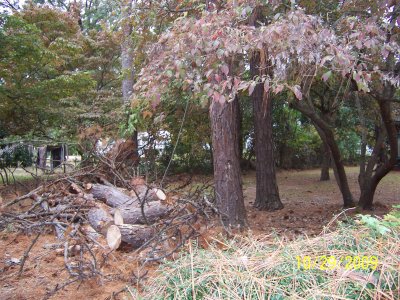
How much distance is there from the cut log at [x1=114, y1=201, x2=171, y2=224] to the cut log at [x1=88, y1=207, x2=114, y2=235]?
0.84ft

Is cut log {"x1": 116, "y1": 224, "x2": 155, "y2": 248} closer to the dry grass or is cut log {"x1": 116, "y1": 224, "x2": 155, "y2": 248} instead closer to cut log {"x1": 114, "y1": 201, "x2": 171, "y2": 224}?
cut log {"x1": 114, "y1": 201, "x2": 171, "y2": 224}

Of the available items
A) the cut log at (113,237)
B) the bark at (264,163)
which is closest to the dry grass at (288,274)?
the cut log at (113,237)

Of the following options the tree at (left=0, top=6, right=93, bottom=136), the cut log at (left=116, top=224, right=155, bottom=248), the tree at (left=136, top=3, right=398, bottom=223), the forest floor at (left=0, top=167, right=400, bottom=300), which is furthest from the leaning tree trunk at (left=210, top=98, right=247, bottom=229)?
the tree at (left=0, top=6, right=93, bottom=136)

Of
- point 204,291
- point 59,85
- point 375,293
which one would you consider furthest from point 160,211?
point 59,85

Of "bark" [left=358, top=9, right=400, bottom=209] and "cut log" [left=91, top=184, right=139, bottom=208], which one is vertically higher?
"bark" [left=358, top=9, right=400, bottom=209]

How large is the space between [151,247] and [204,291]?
104 inches

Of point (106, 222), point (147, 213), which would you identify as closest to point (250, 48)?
point (106, 222)

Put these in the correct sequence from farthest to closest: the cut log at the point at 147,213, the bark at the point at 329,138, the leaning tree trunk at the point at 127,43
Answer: the bark at the point at 329,138 → the leaning tree trunk at the point at 127,43 → the cut log at the point at 147,213

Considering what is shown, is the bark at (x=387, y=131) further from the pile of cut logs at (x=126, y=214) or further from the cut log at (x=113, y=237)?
the cut log at (x=113, y=237)

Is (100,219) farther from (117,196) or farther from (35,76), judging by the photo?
(35,76)

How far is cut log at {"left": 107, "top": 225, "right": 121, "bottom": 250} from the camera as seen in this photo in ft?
13.9
